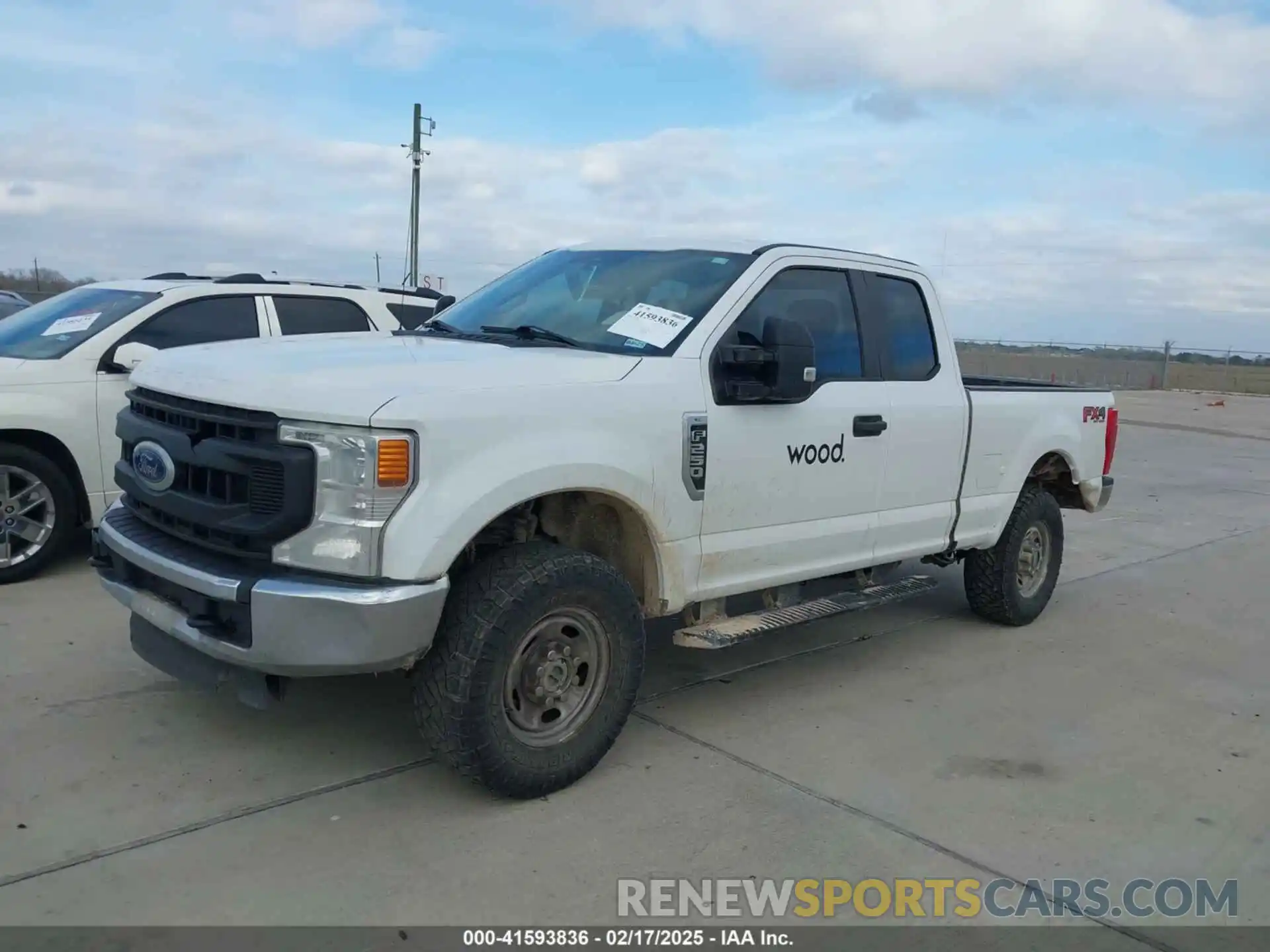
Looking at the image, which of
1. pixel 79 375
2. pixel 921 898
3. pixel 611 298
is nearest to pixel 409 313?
pixel 79 375

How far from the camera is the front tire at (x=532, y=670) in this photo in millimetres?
3545

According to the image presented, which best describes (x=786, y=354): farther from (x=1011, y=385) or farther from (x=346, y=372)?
(x=1011, y=385)

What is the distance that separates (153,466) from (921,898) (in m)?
2.95

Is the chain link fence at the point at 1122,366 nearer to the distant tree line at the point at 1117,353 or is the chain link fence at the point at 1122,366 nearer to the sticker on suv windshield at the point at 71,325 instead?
the distant tree line at the point at 1117,353

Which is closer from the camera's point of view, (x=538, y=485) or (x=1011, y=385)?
(x=538, y=485)

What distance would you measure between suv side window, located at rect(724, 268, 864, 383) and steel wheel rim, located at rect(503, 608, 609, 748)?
1.50m

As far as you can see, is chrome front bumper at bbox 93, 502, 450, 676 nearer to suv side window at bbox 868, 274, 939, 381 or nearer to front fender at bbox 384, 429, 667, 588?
front fender at bbox 384, 429, 667, 588

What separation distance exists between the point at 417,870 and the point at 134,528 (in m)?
1.69

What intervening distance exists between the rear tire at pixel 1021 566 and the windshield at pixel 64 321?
5375 mm

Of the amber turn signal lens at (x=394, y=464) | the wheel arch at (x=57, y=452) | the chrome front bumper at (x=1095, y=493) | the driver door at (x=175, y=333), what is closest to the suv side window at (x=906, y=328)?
the chrome front bumper at (x=1095, y=493)

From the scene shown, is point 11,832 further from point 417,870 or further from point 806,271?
point 806,271

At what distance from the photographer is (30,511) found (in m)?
6.08

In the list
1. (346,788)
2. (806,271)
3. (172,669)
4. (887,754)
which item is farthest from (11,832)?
(806,271)

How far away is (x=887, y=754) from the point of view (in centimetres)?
444
